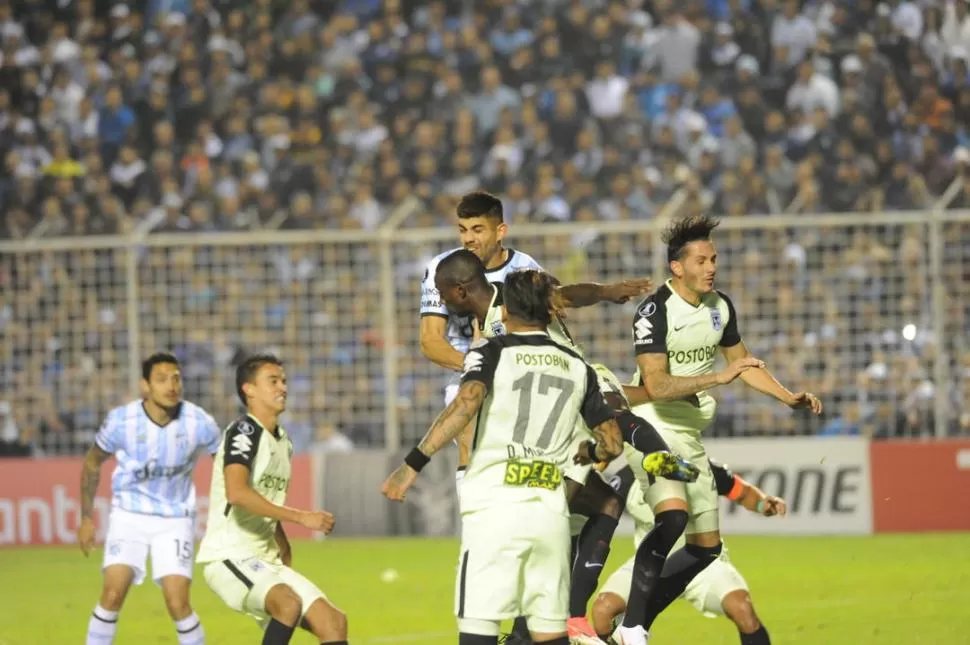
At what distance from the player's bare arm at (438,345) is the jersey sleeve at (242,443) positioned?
937 millimetres

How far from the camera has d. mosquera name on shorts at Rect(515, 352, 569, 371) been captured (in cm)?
669

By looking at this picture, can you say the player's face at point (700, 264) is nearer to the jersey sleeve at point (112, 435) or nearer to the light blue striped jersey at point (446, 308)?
the light blue striped jersey at point (446, 308)

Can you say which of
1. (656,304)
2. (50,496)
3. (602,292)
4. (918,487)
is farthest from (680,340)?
(50,496)

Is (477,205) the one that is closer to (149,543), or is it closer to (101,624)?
(149,543)

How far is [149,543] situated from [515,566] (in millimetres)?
3479

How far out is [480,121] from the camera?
2083 cm

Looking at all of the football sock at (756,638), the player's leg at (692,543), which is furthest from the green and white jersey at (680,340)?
the football sock at (756,638)

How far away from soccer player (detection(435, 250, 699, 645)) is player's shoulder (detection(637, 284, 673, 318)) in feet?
1.28

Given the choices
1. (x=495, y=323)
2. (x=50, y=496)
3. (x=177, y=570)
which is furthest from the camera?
(x=50, y=496)

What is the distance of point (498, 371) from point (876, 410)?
10.4 meters

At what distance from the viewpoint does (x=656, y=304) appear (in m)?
8.68

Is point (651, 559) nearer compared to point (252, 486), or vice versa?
point (252, 486)

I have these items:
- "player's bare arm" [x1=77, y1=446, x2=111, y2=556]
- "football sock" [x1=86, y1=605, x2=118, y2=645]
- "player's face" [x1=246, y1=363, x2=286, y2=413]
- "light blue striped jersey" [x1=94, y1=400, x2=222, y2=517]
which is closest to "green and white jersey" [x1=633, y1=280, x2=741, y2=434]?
"player's face" [x1=246, y1=363, x2=286, y2=413]

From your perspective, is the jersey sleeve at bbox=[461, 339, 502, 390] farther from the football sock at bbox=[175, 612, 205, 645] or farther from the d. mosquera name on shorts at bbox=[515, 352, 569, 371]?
the football sock at bbox=[175, 612, 205, 645]
